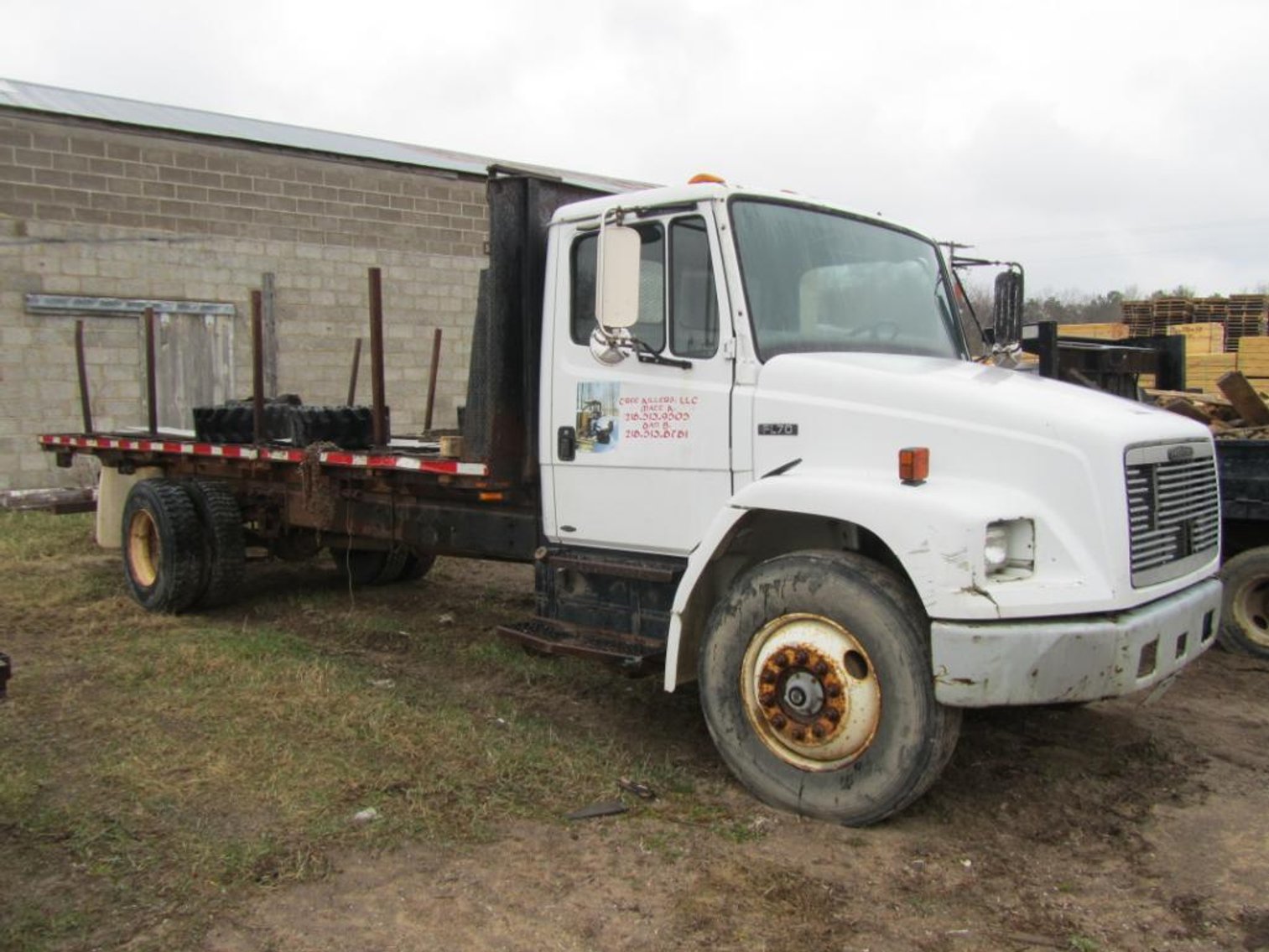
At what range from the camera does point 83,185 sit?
1273cm

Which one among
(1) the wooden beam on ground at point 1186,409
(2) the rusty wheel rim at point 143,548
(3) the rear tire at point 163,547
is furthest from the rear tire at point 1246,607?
(2) the rusty wheel rim at point 143,548

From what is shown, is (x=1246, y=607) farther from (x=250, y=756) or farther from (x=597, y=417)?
(x=250, y=756)

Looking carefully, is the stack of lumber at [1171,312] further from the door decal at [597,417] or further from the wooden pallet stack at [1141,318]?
the door decal at [597,417]

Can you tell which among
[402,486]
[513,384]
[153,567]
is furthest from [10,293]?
[513,384]

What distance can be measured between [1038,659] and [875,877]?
0.93 metres

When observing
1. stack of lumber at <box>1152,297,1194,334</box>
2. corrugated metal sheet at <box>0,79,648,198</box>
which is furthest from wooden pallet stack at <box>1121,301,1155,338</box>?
corrugated metal sheet at <box>0,79,648,198</box>

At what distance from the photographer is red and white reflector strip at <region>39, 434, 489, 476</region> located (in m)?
5.63

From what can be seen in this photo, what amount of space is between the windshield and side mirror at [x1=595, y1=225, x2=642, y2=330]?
0.47m

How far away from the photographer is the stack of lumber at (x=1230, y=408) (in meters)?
6.92

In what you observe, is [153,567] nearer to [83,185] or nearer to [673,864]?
[673,864]

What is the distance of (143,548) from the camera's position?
8094 mm

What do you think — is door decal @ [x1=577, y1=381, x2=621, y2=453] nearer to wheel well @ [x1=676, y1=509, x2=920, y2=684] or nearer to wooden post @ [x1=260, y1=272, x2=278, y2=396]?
wheel well @ [x1=676, y1=509, x2=920, y2=684]

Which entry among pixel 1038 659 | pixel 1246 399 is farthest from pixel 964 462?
pixel 1246 399

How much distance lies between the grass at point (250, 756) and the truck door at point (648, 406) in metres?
1.07
